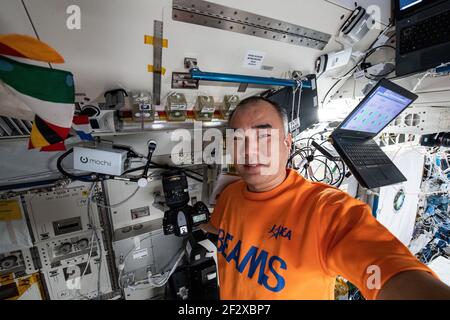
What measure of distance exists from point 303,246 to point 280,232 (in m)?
0.10

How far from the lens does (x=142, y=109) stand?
1.04 m

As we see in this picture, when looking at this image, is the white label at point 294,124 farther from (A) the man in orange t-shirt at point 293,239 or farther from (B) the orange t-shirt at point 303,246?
(B) the orange t-shirt at point 303,246

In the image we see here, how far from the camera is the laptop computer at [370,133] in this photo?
1.02m

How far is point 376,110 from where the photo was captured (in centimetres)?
114

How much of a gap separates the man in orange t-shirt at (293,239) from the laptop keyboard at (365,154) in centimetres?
Answer: 49

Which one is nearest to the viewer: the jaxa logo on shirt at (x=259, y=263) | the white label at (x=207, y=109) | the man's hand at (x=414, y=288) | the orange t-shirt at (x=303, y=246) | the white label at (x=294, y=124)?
the man's hand at (x=414, y=288)

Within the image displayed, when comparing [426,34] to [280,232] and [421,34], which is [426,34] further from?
[280,232]

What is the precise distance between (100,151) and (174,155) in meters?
0.59

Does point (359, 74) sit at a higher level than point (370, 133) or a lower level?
higher

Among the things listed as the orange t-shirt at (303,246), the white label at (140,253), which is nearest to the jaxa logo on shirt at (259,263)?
the orange t-shirt at (303,246)

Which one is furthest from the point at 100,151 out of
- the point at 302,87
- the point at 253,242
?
the point at 302,87

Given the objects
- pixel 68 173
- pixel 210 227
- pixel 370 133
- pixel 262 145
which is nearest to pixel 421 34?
pixel 370 133

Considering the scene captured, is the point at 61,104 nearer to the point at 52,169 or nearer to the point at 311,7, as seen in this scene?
the point at 52,169

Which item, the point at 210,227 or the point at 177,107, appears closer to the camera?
the point at 177,107
